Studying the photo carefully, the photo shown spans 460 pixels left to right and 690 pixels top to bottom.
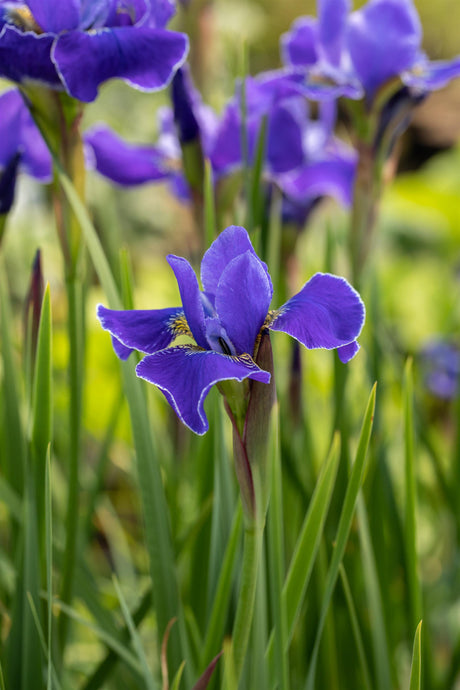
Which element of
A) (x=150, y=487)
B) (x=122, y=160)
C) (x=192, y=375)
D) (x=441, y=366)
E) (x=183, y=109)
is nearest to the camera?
(x=192, y=375)

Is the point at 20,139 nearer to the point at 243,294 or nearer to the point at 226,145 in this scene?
the point at 226,145

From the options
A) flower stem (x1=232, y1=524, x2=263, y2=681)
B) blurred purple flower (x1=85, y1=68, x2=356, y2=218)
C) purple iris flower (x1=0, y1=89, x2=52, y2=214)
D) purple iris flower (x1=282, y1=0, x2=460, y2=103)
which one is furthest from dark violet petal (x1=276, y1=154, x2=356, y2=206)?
flower stem (x1=232, y1=524, x2=263, y2=681)

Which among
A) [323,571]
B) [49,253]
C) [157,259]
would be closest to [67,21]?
[323,571]

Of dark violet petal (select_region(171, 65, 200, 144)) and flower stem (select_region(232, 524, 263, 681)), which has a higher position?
dark violet petal (select_region(171, 65, 200, 144))

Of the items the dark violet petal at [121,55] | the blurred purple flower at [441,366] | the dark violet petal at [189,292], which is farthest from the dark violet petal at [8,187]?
the blurred purple flower at [441,366]

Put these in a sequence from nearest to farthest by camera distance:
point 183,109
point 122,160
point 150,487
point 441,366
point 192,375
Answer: point 192,375, point 150,487, point 183,109, point 122,160, point 441,366

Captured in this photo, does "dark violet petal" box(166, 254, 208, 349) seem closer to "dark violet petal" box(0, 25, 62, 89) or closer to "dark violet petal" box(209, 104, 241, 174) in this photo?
"dark violet petal" box(0, 25, 62, 89)

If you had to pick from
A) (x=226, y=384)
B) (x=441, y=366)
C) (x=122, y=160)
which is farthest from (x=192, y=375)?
(x=441, y=366)

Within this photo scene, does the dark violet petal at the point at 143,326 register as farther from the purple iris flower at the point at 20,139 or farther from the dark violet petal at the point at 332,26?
the dark violet petal at the point at 332,26
